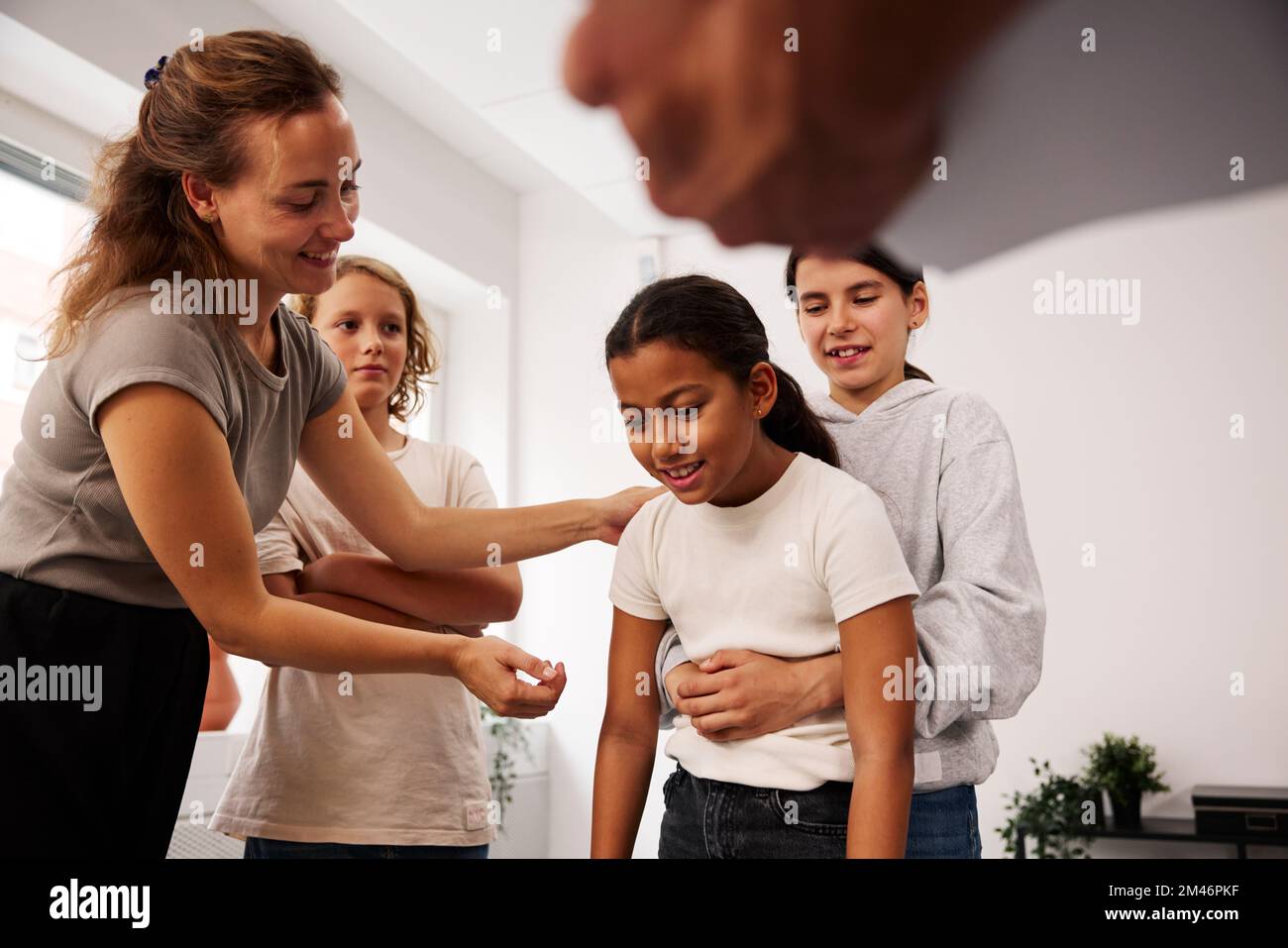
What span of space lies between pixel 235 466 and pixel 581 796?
0.54 m

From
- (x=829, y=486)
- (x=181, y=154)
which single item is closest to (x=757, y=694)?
(x=829, y=486)

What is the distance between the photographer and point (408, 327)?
4.45 feet

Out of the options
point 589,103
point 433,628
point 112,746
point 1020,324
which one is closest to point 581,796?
point 433,628

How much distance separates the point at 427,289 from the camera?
1.55 m

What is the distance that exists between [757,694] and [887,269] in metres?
0.47

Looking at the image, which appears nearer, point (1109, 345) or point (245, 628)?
point (245, 628)

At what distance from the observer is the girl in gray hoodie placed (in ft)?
2.95

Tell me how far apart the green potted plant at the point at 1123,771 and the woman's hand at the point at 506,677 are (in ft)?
2.80

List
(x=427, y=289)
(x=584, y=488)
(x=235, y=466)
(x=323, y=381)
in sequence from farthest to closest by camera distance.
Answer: (x=427, y=289) < (x=584, y=488) < (x=323, y=381) < (x=235, y=466)

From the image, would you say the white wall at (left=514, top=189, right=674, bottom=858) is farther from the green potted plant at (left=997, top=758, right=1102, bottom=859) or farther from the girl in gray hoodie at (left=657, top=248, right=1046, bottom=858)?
the green potted plant at (left=997, top=758, right=1102, bottom=859)

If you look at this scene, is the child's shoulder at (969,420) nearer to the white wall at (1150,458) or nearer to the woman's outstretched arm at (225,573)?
the white wall at (1150,458)

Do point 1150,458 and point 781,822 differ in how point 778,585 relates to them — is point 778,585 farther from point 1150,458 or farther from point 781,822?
point 1150,458

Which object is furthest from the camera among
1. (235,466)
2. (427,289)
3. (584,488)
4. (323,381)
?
(427,289)
